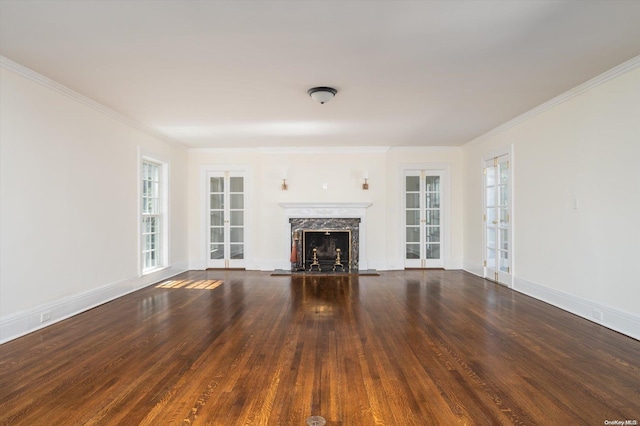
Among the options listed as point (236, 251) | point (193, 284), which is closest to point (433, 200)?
point (236, 251)

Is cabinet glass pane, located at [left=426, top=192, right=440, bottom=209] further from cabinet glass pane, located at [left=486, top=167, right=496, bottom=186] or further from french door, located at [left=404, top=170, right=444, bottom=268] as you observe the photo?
cabinet glass pane, located at [left=486, top=167, right=496, bottom=186]

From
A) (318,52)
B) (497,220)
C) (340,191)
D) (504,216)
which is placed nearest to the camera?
(318,52)

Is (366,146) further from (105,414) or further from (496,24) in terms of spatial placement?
(105,414)

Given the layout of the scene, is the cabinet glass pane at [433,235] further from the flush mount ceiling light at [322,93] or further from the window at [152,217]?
the window at [152,217]

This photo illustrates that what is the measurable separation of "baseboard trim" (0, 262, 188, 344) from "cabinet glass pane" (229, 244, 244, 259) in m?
2.03

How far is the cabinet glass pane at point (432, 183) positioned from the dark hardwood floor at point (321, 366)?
3453 mm

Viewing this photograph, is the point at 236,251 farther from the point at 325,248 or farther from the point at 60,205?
the point at 60,205

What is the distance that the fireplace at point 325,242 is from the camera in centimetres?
746

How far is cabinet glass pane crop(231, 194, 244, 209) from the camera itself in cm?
777

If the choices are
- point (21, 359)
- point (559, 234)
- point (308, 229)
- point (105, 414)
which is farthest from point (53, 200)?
point (559, 234)

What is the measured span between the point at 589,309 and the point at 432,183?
420 cm

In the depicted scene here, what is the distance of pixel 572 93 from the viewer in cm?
420

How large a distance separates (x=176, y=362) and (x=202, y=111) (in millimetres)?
3375

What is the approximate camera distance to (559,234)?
14.8 ft
